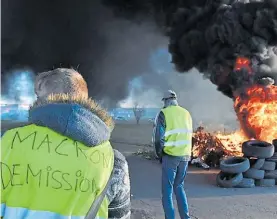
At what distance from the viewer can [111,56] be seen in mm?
19188

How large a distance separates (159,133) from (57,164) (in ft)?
12.0

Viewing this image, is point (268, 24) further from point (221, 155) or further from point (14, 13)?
point (14, 13)

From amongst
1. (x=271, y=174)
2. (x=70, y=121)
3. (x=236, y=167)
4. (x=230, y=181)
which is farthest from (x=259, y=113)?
(x=70, y=121)

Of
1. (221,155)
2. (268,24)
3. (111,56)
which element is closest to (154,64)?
(111,56)

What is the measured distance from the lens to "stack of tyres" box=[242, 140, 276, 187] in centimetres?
748

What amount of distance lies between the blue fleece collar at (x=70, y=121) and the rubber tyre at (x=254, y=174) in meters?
6.56

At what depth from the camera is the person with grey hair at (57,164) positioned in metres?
1.33

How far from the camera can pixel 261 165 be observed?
7641mm

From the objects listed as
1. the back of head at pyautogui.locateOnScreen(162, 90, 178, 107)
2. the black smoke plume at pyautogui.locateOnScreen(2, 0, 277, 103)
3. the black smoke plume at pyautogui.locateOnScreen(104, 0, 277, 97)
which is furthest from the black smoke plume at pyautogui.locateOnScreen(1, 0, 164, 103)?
the back of head at pyautogui.locateOnScreen(162, 90, 178, 107)

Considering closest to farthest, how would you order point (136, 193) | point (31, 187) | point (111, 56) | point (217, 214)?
point (31, 187) < point (217, 214) < point (136, 193) < point (111, 56)

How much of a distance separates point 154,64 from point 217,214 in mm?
16122

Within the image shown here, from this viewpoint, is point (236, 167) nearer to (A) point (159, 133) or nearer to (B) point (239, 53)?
(A) point (159, 133)

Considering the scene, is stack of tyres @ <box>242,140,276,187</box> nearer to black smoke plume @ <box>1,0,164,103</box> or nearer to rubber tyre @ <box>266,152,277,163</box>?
rubber tyre @ <box>266,152,277,163</box>

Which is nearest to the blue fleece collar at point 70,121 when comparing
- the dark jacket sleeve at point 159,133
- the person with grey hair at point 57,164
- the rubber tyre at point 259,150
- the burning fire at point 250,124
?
the person with grey hair at point 57,164
